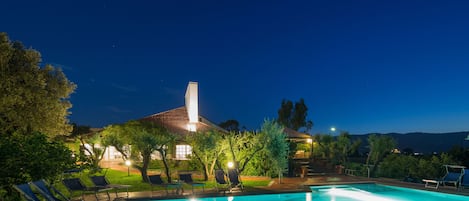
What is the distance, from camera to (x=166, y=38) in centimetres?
3653

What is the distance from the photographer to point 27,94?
13102mm

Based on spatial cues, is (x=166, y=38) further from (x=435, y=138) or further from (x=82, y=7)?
(x=435, y=138)

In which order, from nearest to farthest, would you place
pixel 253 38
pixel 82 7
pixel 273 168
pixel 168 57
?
pixel 273 168 → pixel 82 7 → pixel 253 38 → pixel 168 57

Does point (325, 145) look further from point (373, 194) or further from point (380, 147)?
point (373, 194)

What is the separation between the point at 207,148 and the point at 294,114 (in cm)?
3101

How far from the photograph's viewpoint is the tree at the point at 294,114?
143 feet

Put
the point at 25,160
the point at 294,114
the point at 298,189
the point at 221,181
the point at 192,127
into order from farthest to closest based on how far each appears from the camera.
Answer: the point at 294,114 < the point at 192,127 < the point at 298,189 < the point at 221,181 < the point at 25,160

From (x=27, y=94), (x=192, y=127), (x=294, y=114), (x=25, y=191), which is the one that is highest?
(x=294, y=114)

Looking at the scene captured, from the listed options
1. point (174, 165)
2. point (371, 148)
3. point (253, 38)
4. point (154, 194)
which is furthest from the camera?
point (253, 38)

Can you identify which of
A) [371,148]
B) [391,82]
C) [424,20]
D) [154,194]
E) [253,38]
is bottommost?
[154,194]

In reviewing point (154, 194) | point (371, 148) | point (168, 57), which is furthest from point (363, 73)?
point (154, 194)

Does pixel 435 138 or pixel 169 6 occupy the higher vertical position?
pixel 169 6

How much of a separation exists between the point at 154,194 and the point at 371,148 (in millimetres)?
11144

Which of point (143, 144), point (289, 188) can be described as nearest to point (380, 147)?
point (289, 188)
